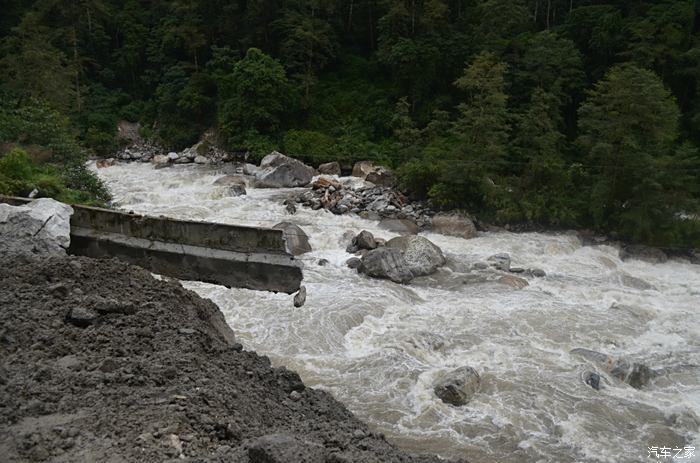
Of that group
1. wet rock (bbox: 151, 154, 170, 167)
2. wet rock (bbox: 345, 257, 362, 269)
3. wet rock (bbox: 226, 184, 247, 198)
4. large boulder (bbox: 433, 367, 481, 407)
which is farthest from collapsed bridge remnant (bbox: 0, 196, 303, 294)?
wet rock (bbox: 151, 154, 170, 167)

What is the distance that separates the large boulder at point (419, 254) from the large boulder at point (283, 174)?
7.08 meters

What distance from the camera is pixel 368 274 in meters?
11.8

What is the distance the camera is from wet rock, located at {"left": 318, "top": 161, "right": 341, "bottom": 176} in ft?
67.7

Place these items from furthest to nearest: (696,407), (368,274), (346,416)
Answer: (368,274) < (696,407) < (346,416)

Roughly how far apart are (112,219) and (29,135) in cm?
856

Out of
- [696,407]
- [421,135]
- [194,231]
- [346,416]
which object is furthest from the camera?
[421,135]

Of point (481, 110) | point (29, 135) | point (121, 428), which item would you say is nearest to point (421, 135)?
point (481, 110)

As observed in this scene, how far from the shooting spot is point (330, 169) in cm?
2064

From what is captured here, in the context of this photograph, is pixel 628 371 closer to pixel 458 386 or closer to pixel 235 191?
pixel 458 386

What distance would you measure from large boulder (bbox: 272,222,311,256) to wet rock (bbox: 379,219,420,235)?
8.38 feet

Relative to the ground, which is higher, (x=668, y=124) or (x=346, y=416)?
(x=668, y=124)

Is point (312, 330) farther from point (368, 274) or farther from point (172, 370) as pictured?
point (172, 370)
